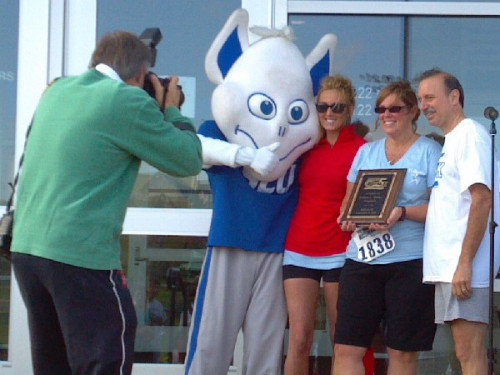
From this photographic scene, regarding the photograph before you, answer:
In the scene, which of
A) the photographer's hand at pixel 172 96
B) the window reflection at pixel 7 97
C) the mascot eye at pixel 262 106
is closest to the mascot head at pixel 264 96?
the mascot eye at pixel 262 106

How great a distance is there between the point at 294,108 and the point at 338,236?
660 millimetres

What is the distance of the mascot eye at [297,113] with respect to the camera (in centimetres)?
484

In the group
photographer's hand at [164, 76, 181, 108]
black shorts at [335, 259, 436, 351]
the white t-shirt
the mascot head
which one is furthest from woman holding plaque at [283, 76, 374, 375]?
photographer's hand at [164, 76, 181, 108]

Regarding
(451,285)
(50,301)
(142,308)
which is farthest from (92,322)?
(142,308)

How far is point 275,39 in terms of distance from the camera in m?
4.99

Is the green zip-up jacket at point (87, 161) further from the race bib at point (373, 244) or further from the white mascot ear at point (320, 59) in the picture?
the white mascot ear at point (320, 59)

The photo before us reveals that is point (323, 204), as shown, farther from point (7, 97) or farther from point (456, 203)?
point (7, 97)

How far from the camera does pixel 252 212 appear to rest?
15.8ft

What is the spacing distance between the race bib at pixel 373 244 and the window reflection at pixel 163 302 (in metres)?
1.41

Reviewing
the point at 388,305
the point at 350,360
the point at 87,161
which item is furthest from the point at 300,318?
the point at 87,161

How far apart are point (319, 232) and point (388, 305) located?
1.68ft

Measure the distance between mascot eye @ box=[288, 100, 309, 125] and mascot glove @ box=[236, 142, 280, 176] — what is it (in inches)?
9.5

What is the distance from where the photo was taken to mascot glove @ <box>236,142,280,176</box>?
4664mm

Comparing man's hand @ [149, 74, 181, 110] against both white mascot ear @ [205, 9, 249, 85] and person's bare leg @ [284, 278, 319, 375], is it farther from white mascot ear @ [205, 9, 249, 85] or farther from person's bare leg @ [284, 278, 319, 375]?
person's bare leg @ [284, 278, 319, 375]
